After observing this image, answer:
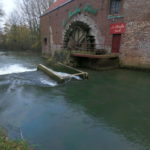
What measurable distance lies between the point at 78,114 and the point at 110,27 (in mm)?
8411

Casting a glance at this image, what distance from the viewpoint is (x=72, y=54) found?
11.1m

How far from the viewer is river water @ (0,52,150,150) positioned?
10.1 ft

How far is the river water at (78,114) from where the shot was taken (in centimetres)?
307

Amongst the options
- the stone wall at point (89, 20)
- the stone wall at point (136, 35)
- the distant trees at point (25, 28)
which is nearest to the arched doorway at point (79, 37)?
the stone wall at point (89, 20)

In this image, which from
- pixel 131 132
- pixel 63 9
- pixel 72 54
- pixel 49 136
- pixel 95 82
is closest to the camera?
pixel 49 136

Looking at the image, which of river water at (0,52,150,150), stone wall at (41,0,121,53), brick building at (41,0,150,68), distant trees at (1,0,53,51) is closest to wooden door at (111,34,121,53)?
brick building at (41,0,150,68)

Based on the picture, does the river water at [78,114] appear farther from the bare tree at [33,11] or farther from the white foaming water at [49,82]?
the bare tree at [33,11]

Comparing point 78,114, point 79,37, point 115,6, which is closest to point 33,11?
point 79,37

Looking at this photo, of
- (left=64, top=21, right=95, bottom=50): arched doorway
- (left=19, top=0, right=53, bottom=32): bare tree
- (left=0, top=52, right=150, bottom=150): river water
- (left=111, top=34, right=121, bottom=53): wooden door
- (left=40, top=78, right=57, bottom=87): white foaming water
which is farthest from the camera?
(left=19, top=0, right=53, bottom=32): bare tree

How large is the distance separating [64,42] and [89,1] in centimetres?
515

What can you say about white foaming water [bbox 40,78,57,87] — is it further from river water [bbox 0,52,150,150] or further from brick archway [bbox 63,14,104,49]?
brick archway [bbox 63,14,104,49]

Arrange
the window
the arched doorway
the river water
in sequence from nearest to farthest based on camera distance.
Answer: the river water, the window, the arched doorway

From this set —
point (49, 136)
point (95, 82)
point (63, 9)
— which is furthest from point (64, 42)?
point (49, 136)

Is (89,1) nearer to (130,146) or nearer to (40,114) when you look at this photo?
(40,114)
